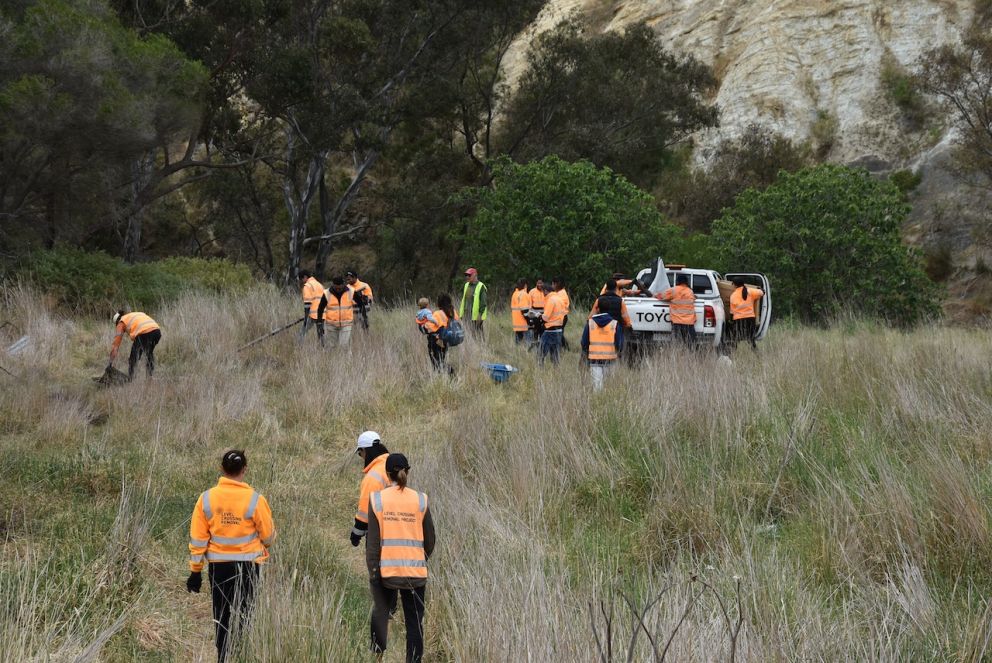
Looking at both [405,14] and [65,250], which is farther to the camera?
[405,14]

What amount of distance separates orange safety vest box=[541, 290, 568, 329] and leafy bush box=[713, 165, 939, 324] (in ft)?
31.2

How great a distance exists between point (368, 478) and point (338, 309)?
8416mm

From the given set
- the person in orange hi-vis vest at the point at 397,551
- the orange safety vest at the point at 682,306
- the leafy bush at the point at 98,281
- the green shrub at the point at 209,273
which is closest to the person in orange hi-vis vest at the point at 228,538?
the person in orange hi-vis vest at the point at 397,551

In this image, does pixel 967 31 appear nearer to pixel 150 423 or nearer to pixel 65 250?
pixel 65 250

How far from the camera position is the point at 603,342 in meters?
10.7

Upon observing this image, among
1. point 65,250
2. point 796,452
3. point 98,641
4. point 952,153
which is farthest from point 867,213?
point 98,641

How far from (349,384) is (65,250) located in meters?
10.9

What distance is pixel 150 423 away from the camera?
9.46 meters

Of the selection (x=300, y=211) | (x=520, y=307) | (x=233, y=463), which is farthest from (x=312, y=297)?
(x=300, y=211)

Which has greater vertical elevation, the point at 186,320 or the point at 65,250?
the point at 65,250

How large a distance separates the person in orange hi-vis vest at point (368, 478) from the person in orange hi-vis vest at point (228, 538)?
52 cm

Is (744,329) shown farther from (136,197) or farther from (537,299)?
(136,197)

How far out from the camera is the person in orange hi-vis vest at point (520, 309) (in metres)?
14.8

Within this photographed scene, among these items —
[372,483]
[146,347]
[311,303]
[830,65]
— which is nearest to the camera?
[372,483]
